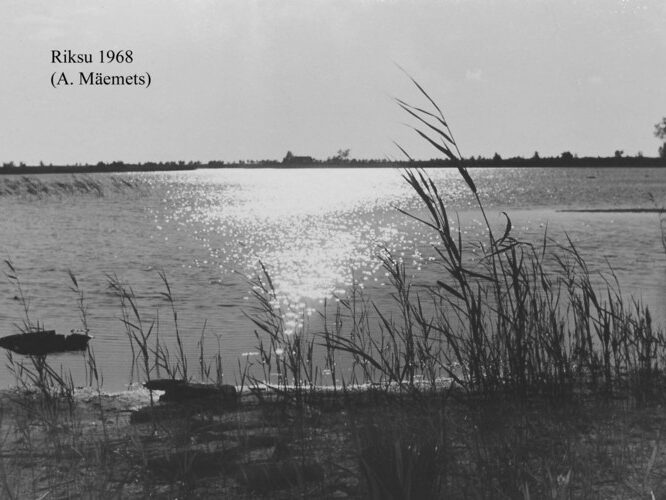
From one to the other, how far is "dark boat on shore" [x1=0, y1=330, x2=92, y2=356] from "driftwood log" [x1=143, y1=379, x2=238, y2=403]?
140 inches

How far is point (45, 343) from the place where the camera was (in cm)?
1028

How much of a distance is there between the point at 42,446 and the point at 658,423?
449 centimetres

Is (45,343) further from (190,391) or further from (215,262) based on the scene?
(215,262)

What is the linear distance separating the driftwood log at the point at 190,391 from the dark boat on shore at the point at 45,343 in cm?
355

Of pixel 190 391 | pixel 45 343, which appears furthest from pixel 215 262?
pixel 190 391

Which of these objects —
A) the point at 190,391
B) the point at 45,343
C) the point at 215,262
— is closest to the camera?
the point at 190,391

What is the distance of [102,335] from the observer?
39.8ft

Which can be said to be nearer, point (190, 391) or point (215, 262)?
point (190, 391)

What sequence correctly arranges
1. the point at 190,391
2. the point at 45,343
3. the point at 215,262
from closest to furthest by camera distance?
the point at 190,391, the point at 45,343, the point at 215,262

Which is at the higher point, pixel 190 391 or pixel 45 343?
pixel 190 391

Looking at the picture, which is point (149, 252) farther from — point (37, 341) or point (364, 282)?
point (37, 341)

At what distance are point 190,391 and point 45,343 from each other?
450 cm

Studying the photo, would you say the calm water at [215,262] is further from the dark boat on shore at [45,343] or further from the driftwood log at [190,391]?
the driftwood log at [190,391]

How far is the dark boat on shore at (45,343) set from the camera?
32.8 feet
